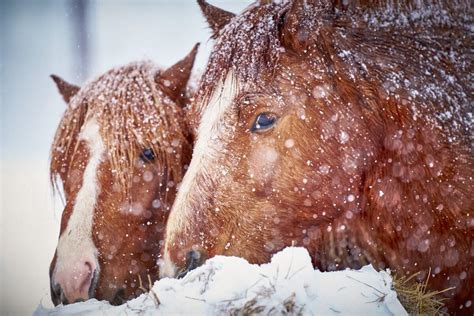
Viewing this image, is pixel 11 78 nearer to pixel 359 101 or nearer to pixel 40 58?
pixel 40 58

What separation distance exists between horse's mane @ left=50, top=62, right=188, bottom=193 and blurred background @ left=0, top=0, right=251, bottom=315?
49 millimetres

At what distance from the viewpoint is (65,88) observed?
2.20 metres

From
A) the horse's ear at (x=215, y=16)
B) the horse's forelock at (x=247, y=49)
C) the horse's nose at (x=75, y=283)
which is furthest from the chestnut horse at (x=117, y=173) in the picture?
the horse's forelock at (x=247, y=49)

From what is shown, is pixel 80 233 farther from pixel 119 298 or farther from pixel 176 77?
pixel 176 77

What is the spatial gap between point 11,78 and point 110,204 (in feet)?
2.32

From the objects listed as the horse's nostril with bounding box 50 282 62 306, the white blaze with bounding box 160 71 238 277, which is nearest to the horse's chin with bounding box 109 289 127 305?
the horse's nostril with bounding box 50 282 62 306

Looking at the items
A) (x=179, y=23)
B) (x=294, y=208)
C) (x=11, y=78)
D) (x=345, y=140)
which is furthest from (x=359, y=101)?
(x=11, y=78)

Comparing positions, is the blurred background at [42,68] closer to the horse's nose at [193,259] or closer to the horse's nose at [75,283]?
the horse's nose at [75,283]

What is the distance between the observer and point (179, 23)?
84.2 inches

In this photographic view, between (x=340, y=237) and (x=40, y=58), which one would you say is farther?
(x=40, y=58)

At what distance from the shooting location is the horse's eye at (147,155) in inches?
85.4

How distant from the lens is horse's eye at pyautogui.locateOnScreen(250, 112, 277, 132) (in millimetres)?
1783

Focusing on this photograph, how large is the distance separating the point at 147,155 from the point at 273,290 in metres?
0.83

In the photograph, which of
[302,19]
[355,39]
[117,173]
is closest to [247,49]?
[302,19]
